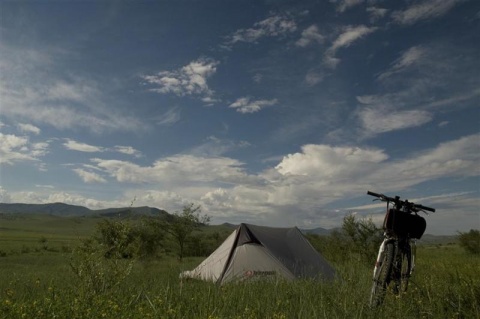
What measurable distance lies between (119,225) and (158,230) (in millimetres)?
25836

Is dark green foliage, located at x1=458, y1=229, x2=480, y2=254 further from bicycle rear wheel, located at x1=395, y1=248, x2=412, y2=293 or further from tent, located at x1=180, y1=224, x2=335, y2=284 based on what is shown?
bicycle rear wheel, located at x1=395, y1=248, x2=412, y2=293

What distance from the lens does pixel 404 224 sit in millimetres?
6281

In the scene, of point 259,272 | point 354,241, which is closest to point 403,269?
point 259,272

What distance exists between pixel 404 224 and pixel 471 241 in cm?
3940

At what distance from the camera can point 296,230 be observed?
1536 cm

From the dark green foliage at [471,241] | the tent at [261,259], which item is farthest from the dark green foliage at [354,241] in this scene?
the dark green foliage at [471,241]

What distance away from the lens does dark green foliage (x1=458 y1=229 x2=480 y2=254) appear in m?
38.4

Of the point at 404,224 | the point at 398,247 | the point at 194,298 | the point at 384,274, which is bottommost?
the point at 194,298

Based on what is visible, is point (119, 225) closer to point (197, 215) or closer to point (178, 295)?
point (178, 295)

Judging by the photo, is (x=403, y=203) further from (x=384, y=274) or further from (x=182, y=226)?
(x=182, y=226)

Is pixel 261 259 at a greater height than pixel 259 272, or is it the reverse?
pixel 261 259

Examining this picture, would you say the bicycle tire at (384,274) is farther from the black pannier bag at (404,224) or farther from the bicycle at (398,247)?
the black pannier bag at (404,224)

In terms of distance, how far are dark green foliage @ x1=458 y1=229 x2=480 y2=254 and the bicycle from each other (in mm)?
38306

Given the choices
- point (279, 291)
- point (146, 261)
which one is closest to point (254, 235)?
point (279, 291)
